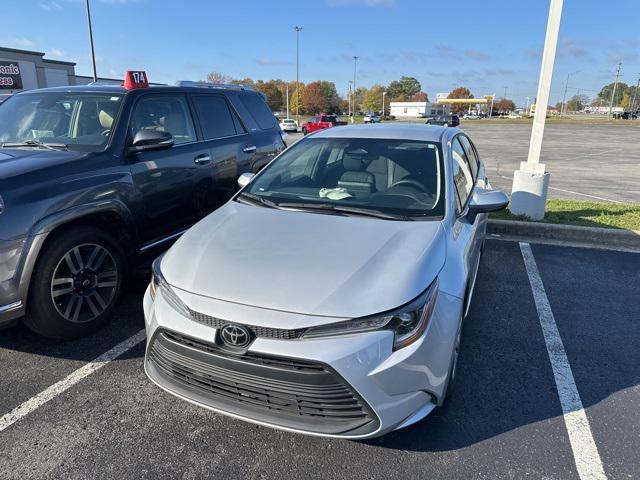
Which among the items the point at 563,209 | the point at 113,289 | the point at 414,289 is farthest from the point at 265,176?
the point at 563,209

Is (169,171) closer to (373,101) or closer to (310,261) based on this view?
(310,261)

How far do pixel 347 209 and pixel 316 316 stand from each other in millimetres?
1161

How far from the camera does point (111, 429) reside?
2.57 metres

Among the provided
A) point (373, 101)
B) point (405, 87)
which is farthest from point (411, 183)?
point (405, 87)

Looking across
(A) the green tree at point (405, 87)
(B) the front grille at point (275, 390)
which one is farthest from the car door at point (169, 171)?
(A) the green tree at point (405, 87)

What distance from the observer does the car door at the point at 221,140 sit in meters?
4.87

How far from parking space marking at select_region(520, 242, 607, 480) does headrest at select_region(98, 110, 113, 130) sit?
4.01m

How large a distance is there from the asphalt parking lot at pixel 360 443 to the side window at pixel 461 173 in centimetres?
108

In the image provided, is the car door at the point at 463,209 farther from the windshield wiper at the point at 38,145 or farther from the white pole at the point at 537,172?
the windshield wiper at the point at 38,145

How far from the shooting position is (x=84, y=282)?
3.44m

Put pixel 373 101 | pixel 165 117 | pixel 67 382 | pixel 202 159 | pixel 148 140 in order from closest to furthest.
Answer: pixel 67 382 → pixel 148 140 → pixel 165 117 → pixel 202 159 → pixel 373 101

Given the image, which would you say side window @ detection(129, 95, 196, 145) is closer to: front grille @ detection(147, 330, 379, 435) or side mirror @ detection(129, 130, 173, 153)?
side mirror @ detection(129, 130, 173, 153)

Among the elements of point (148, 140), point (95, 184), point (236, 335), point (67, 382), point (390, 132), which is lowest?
point (67, 382)

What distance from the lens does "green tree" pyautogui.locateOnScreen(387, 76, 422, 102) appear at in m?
148
